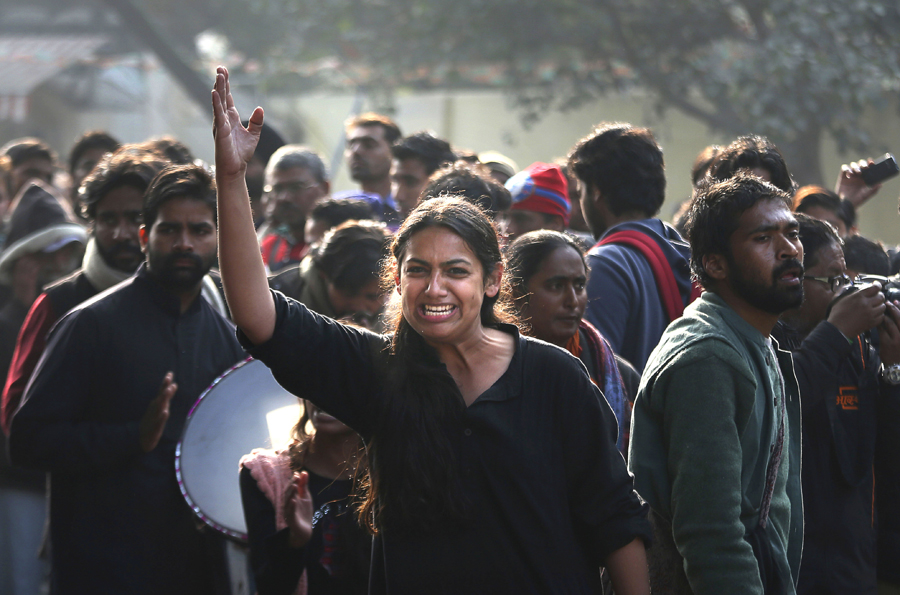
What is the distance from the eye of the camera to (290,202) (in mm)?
5816

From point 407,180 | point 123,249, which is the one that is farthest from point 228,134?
point 407,180

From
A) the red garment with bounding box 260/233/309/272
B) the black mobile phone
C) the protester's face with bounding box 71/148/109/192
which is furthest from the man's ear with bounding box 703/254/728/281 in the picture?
the protester's face with bounding box 71/148/109/192

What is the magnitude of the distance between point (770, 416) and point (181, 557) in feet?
6.85

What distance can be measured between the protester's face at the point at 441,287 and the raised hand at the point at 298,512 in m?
0.69

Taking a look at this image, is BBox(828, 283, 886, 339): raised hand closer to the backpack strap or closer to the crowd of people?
the crowd of people

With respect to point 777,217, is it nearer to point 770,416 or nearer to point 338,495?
point 770,416

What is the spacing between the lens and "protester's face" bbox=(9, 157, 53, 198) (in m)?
6.66

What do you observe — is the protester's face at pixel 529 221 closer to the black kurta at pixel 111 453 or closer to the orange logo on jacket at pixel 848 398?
the orange logo on jacket at pixel 848 398

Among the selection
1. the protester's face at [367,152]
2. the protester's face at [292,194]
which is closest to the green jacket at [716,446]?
the protester's face at [292,194]

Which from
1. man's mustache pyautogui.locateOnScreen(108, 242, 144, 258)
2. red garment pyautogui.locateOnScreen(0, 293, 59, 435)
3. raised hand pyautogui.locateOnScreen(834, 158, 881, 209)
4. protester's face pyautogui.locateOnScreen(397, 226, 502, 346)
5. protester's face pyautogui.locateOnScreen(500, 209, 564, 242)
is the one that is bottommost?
red garment pyautogui.locateOnScreen(0, 293, 59, 435)

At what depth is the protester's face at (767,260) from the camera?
2.62 metres

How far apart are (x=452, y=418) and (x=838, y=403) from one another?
1.73 m

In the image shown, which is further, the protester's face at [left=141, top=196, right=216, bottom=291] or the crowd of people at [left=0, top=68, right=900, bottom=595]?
the protester's face at [left=141, top=196, right=216, bottom=291]

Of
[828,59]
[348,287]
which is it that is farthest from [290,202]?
[828,59]
